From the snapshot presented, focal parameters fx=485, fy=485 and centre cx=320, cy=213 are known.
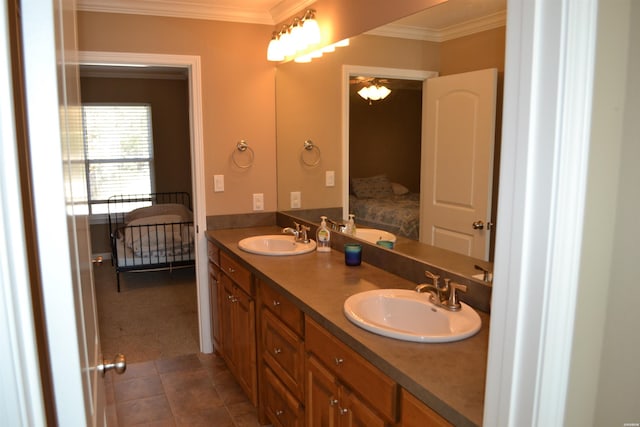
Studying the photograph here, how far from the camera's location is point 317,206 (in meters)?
3.34

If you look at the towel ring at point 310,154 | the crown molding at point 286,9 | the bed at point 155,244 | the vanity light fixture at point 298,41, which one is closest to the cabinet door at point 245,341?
the towel ring at point 310,154

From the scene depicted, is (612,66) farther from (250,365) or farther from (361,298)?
(250,365)

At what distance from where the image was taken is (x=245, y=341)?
285 centimetres

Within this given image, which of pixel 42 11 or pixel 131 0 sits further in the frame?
pixel 131 0

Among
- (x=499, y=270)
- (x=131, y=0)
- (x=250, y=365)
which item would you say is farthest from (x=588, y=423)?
(x=131, y=0)

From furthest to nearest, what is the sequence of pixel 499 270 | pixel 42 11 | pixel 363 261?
pixel 363 261 → pixel 499 270 → pixel 42 11

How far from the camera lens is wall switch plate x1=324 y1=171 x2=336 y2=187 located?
3.16m

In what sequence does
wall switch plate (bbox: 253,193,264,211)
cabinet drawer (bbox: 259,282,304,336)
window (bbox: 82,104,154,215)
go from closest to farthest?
cabinet drawer (bbox: 259,282,304,336) < wall switch plate (bbox: 253,193,264,211) < window (bbox: 82,104,154,215)

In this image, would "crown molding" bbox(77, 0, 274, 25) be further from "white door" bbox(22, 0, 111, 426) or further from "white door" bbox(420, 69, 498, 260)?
"white door" bbox(22, 0, 111, 426)

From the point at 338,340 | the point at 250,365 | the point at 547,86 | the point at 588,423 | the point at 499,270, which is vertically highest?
the point at 547,86

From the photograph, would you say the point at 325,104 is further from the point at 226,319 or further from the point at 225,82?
the point at 226,319

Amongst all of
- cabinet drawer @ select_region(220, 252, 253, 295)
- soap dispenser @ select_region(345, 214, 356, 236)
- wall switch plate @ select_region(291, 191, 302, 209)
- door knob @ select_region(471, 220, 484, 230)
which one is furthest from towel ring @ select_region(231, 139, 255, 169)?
door knob @ select_region(471, 220, 484, 230)

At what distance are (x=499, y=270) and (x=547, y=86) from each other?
1.10 feet

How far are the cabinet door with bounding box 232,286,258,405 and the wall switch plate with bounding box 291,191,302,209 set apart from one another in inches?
34.6
